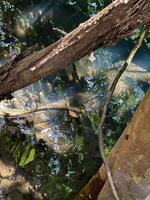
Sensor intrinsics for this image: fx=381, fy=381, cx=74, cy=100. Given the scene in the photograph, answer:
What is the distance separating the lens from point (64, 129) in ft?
11.4

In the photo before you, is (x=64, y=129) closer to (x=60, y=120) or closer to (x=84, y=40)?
(x=60, y=120)

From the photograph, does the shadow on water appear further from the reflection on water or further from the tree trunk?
the tree trunk

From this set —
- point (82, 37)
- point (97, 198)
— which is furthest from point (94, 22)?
point (97, 198)

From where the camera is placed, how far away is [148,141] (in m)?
1.94

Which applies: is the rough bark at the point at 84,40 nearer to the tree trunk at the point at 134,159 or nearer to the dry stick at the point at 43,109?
the tree trunk at the point at 134,159

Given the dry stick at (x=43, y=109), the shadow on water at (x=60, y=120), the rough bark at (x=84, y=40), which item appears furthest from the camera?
the dry stick at (x=43, y=109)

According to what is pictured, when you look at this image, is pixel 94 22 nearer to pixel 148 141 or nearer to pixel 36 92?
pixel 148 141

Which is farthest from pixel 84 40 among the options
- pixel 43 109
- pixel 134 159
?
pixel 43 109

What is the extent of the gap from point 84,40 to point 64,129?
60.2 inches

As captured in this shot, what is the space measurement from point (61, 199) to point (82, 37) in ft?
4.71

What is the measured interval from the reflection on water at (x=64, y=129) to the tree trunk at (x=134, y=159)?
0.87 meters

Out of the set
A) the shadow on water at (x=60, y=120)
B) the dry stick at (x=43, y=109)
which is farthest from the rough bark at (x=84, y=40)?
the dry stick at (x=43, y=109)

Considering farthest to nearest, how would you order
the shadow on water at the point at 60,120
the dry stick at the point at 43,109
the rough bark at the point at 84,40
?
the dry stick at the point at 43,109 < the shadow on water at the point at 60,120 < the rough bark at the point at 84,40

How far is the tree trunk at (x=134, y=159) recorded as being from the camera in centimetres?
196
